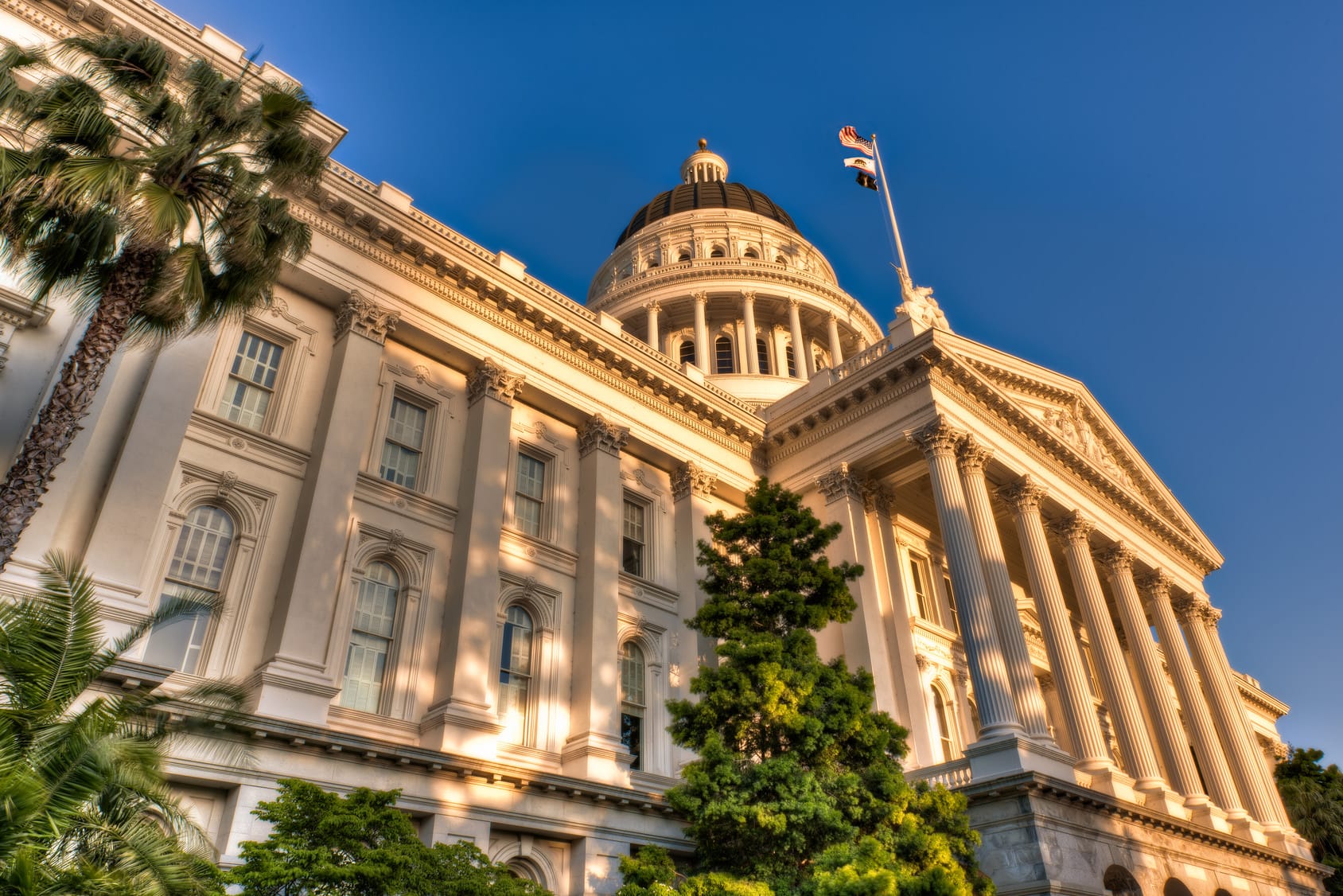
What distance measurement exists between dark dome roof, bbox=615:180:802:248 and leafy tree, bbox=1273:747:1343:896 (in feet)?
114

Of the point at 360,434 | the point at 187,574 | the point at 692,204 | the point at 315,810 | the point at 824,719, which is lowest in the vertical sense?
Answer: the point at 315,810

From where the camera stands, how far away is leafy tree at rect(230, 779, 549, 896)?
9344mm

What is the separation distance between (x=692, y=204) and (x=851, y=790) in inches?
1661

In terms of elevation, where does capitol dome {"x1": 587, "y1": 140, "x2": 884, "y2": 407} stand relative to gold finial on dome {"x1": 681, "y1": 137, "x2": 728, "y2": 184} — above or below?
below

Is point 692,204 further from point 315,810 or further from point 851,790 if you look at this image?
point 315,810

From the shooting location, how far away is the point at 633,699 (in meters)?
22.3

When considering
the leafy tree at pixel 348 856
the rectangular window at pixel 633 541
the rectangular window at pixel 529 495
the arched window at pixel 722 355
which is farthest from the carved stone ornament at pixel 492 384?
the arched window at pixel 722 355

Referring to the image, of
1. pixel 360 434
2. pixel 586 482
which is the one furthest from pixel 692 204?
pixel 360 434

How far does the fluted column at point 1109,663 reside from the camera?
2469cm

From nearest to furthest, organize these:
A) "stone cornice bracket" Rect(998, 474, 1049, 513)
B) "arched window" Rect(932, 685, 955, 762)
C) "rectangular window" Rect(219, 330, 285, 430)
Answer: "rectangular window" Rect(219, 330, 285, 430), "arched window" Rect(932, 685, 955, 762), "stone cornice bracket" Rect(998, 474, 1049, 513)

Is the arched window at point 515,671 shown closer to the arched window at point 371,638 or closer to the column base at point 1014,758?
the arched window at point 371,638

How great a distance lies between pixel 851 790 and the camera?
1516 centimetres

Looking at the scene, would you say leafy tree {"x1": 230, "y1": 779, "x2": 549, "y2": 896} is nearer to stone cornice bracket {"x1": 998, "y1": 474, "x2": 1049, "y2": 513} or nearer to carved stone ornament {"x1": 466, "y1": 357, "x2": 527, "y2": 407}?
carved stone ornament {"x1": 466, "y1": 357, "x2": 527, "y2": 407}

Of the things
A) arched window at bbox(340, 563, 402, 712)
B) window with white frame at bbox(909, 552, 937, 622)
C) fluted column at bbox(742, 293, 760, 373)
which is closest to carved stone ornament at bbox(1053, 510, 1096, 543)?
window with white frame at bbox(909, 552, 937, 622)
